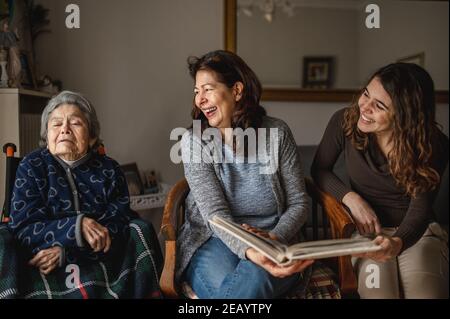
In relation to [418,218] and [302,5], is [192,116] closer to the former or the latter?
[302,5]

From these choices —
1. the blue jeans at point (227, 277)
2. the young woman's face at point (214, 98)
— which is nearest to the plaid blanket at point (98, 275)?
the blue jeans at point (227, 277)

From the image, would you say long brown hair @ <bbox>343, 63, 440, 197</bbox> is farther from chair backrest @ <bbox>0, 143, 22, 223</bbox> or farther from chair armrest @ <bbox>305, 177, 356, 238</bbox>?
chair backrest @ <bbox>0, 143, 22, 223</bbox>

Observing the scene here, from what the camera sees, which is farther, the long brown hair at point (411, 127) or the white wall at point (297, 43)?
the white wall at point (297, 43)

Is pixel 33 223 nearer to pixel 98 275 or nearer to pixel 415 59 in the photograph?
pixel 98 275

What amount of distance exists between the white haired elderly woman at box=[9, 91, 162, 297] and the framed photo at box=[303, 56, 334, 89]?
72 centimetres

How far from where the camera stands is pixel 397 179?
1237mm

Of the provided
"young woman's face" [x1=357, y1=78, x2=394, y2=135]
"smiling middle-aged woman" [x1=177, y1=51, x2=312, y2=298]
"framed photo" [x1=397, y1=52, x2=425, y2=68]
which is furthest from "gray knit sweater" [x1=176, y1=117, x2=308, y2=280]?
"framed photo" [x1=397, y1=52, x2=425, y2=68]

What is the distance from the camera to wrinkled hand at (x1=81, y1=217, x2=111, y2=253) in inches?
42.3

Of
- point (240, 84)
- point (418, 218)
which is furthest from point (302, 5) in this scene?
point (418, 218)

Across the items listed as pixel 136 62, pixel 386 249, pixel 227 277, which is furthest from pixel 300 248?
pixel 136 62

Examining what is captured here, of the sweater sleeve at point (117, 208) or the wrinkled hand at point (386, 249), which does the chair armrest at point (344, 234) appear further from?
the sweater sleeve at point (117, 208)

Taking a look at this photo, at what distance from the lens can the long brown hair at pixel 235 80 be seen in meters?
1.18

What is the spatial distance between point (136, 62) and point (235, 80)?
0.31m

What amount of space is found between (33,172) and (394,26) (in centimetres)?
124
